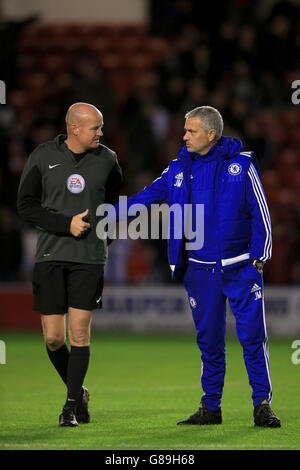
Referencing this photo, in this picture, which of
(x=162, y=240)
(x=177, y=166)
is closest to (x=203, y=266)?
(x=177, y=166)

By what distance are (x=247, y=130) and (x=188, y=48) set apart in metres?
2.95

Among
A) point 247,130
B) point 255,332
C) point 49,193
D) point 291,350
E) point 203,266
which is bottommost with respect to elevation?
point 291,350

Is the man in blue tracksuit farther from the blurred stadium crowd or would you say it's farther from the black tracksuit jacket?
the blurred stadium crowd

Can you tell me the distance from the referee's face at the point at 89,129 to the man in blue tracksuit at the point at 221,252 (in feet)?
2.09

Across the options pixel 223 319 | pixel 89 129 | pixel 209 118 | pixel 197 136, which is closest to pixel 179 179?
pixel 197 136

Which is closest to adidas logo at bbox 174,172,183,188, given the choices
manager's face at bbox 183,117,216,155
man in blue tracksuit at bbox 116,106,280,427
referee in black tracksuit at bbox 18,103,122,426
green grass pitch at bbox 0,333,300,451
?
man in blue tracksuit at bbox 116,106,280,427

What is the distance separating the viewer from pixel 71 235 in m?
7.33

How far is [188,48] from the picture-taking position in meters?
19.1

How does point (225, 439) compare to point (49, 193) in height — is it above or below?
below

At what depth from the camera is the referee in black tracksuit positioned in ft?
23.8

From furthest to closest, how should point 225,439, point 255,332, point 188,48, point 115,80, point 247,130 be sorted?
1. point 115,80
2. point 188,48
3. point 247,130
4. point 255,332
5. point 225,439

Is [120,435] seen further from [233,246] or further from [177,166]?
[177,166]

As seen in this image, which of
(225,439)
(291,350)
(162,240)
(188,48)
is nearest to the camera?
(225,439)

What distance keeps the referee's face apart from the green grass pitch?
208 centimetres
